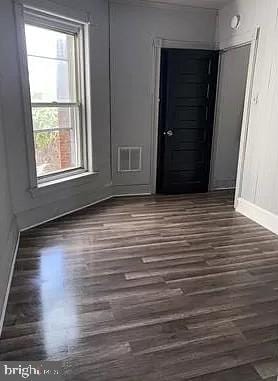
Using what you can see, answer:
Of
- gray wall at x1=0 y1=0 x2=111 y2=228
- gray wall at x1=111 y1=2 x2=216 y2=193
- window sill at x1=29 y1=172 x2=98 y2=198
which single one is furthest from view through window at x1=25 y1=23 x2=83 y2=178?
gray wall at x1=111 y1=2 x2=216 y2=193

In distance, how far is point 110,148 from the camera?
4.52 meters

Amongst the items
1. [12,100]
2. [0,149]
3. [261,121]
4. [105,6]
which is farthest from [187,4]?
[0,149]

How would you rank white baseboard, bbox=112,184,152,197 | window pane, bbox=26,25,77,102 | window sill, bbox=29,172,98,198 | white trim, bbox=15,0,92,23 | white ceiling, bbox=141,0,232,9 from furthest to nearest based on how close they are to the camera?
white baseboard, bbox=112,184,152,197 < white ceiling, bbox=141,0,232,9 < window sill, bbox=29,172,98,198 < window pane, bbox=26,25,77,102 < white trim, bbox=15,0,92,23

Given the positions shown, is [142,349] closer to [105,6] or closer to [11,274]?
[11,274]

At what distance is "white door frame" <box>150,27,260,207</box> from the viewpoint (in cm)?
376

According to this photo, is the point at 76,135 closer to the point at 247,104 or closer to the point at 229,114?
the point at 247,104

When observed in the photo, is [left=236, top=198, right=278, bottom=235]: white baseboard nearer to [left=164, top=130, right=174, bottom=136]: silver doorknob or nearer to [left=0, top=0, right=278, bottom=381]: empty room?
[left=0, top=0, right=278, bottom=381]: empty room

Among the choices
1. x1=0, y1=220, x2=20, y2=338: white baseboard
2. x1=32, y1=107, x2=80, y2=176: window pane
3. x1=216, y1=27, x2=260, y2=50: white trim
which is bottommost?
x1=0, y1=220, x2=20, y2=338: white baseboard

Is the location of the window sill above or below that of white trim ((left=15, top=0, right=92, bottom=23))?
below

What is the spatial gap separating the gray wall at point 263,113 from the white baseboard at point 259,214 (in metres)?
0.05

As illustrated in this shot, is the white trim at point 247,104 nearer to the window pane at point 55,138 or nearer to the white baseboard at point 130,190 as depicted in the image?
the white baseboard at point 130,190

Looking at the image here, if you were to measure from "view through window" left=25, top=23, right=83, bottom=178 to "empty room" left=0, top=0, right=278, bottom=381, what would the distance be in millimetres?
17

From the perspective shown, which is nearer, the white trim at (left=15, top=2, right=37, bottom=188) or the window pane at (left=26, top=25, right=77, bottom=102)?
the white trim at (left=15, top=2, right=37, bottom=188)

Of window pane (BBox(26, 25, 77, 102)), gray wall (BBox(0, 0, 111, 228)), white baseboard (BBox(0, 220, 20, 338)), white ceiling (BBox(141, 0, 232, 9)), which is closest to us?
white baseboard (BBox(0, 220, 20, 338))
